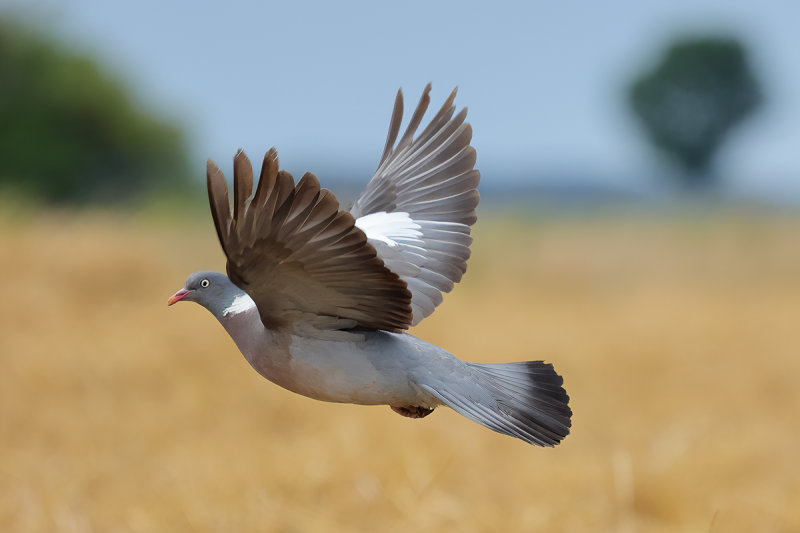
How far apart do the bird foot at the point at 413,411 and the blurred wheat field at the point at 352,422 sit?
1.22 metres

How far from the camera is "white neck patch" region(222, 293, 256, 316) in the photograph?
0.77 meters

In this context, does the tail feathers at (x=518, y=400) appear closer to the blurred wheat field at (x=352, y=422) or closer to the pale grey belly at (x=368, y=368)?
the pale grey belly at (x=368, y=368)

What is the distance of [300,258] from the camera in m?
0.76

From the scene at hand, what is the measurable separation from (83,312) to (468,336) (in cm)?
275

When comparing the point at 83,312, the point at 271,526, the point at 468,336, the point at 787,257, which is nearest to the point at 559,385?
the point at 271,526

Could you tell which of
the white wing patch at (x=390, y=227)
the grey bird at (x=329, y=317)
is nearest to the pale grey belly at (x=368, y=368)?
Result: the grey bird at (x=329, y=317)

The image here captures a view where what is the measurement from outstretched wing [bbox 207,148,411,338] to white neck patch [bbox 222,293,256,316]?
0.02m

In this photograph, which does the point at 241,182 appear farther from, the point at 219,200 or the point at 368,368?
the point at 368,368

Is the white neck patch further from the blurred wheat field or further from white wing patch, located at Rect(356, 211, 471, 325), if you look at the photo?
the blurred wheat field

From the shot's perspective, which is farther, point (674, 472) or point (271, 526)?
point (674, 472)

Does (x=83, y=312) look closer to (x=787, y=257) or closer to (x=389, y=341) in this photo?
(x=389, y=341)

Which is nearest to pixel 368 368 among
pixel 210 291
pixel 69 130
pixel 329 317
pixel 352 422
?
pixel 329 317

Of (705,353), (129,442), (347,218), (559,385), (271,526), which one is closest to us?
(347,218)

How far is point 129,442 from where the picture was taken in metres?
4.21
